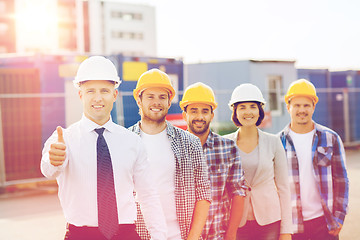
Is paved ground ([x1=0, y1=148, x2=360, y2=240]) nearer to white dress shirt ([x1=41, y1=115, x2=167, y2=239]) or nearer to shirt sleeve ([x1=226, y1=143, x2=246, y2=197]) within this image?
shirt sleeve ([x1=226, y1=143, x2=246, y2=197])

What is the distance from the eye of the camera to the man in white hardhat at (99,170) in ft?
7.50

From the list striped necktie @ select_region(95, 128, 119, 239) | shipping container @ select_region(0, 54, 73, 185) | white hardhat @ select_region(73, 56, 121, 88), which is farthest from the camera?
shipping container @ select_region(0, 54, 73, 185)

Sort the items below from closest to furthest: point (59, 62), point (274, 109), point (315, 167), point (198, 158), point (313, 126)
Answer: point (198, 158) < point (315, 167) < point (313, 126) < point (59, 62) < point (274, 109)

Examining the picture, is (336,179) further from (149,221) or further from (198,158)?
(149,221)

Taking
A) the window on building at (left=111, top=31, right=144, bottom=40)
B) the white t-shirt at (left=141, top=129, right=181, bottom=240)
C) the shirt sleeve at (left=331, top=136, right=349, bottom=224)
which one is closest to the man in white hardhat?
the white t-shirt at (left=141, top=129, right=181, bottom=240)

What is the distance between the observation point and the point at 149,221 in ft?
8.36

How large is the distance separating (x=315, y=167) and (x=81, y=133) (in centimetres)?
215

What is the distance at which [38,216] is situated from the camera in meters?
7.66

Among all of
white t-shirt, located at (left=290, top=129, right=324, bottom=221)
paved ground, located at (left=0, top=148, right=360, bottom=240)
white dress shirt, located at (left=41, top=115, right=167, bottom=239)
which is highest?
white dress shirt, located at (left=41, top=115, right=167, bottom=239)

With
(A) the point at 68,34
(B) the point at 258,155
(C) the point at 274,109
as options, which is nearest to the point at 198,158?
(B) the point at 258,155

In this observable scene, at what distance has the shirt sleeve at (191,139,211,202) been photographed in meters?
2.83

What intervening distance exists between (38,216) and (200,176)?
5568 mm

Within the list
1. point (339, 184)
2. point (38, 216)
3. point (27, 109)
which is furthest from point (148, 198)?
point (27, 109)

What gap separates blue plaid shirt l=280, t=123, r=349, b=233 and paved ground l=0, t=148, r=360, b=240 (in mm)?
2571
